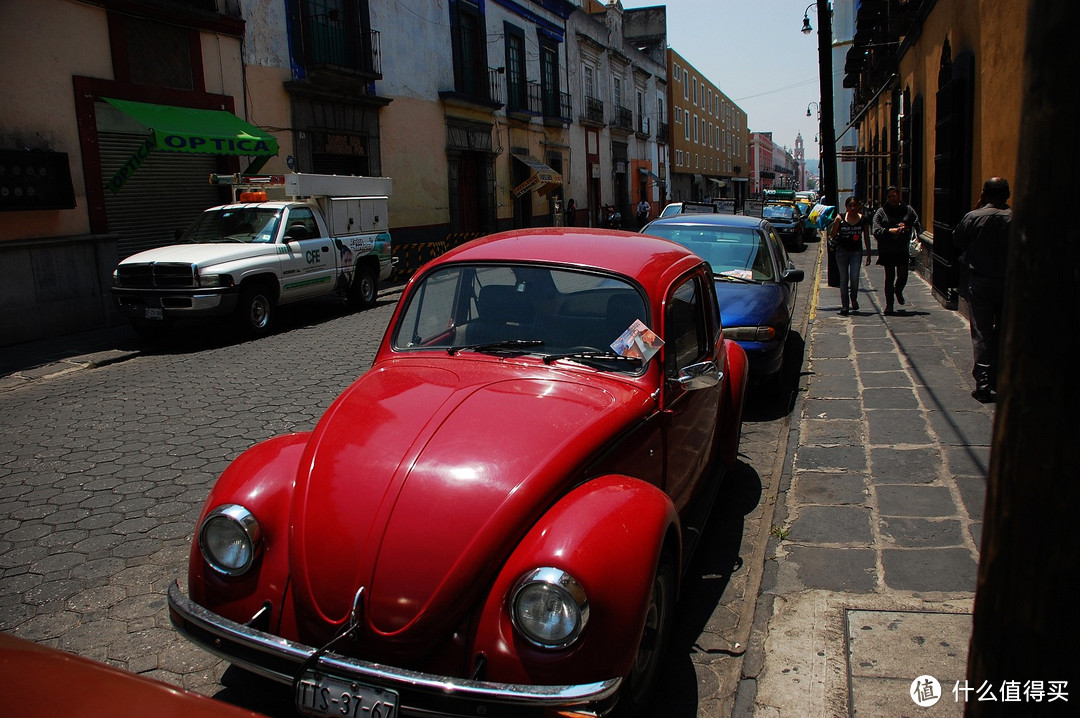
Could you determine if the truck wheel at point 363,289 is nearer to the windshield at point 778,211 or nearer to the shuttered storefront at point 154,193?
the shuttered storefront at point 154,193

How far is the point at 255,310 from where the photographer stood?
10914 millimetres

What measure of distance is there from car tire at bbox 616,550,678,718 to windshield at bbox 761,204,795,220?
24.9m

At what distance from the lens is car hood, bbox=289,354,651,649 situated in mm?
2391

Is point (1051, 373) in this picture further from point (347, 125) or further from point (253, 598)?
point (347, 125)

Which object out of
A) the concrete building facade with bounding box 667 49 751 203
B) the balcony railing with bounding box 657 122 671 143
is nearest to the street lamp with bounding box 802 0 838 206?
the concrete building facade with bounding box 667 49 751 203

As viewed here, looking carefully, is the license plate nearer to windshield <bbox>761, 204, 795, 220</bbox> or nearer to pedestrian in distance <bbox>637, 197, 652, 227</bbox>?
windshield <bbox>761, 204, 795, 220</bbox>

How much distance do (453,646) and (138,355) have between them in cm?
904

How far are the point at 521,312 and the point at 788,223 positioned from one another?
23.7m

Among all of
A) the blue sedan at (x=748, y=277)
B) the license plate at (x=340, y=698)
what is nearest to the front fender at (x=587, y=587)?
the license plate at (x=340, y=698)

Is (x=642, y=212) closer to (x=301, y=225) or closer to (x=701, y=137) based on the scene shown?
(x=701, y=137)

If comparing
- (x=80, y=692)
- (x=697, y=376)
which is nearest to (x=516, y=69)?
(x=697, y=376)

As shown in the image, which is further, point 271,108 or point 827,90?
point 827,90

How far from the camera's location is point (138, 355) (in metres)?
9.96

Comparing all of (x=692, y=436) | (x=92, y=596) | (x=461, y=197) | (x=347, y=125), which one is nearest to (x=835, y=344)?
(x=692, y=436)
